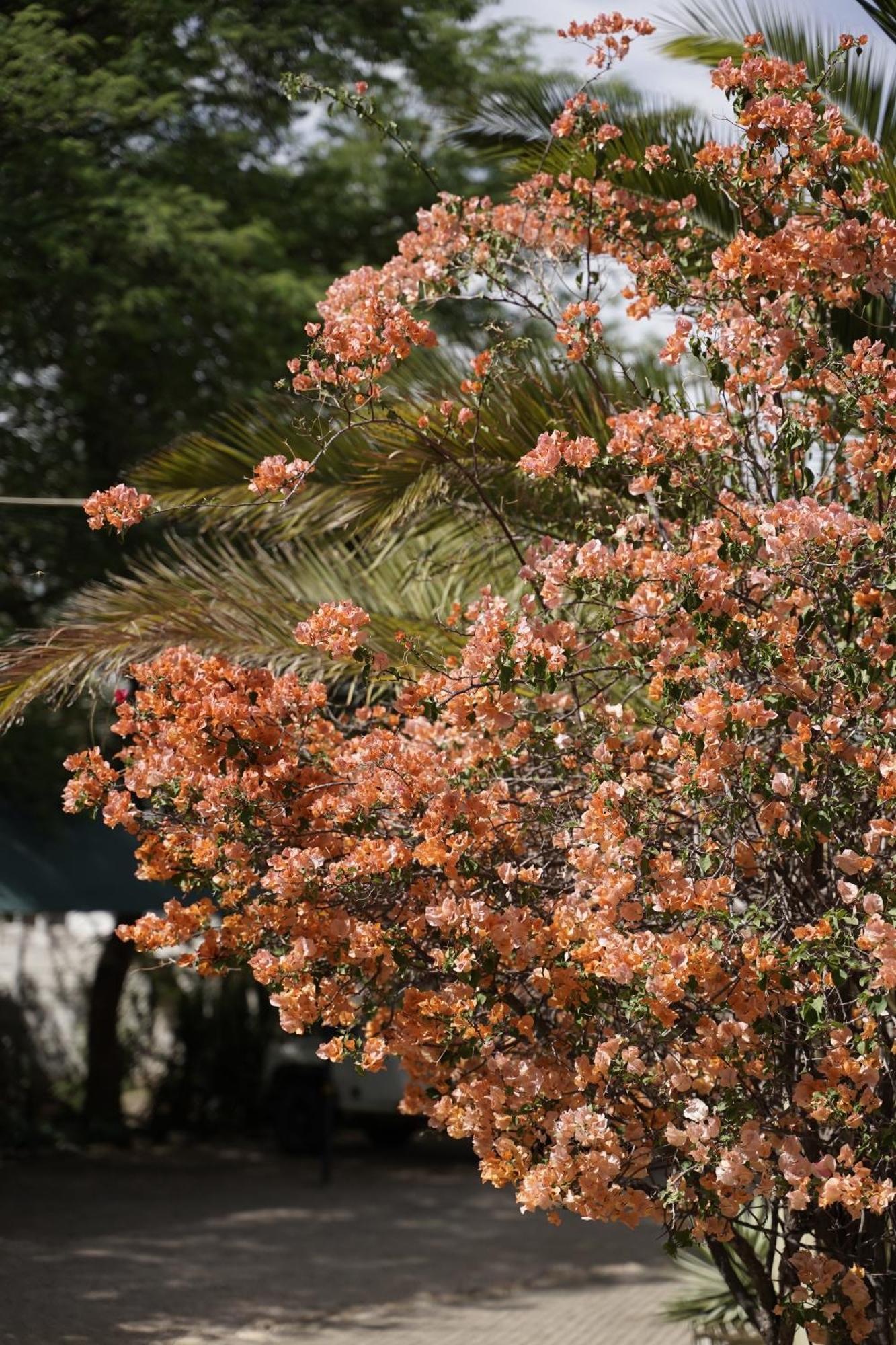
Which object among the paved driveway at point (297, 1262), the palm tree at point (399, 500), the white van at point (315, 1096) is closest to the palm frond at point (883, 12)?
the palm tree at point (399, 500)

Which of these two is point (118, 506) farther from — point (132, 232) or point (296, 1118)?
point (296, 1118)

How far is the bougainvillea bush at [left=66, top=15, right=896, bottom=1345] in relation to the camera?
3.61 meters

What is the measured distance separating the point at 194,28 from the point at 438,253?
6775mm

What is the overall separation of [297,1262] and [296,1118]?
171 inches

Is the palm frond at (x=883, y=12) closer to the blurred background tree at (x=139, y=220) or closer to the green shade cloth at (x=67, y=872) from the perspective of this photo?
the blurred background tree at (x=139, y=220)

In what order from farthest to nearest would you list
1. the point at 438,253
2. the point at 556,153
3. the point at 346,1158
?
the point at 346,1158 → the point at 556,153 → the point at 438,253

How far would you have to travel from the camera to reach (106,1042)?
42.7ft

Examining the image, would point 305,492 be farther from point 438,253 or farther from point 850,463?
point 850,463

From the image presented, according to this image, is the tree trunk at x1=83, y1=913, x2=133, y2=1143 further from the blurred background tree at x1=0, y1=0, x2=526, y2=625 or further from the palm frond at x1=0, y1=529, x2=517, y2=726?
the palm frond at x1=0, y1=529, x2=517, y2=726

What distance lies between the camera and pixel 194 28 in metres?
10.9

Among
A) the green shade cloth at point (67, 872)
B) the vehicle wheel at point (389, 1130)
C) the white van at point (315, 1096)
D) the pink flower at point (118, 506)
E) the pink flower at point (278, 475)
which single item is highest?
the pink flower at point (278, 475)

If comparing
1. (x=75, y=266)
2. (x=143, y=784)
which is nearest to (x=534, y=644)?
(x=143, y=784)

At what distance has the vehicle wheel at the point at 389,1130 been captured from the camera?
534 inches

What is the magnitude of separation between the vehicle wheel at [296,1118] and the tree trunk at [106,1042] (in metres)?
1.37
